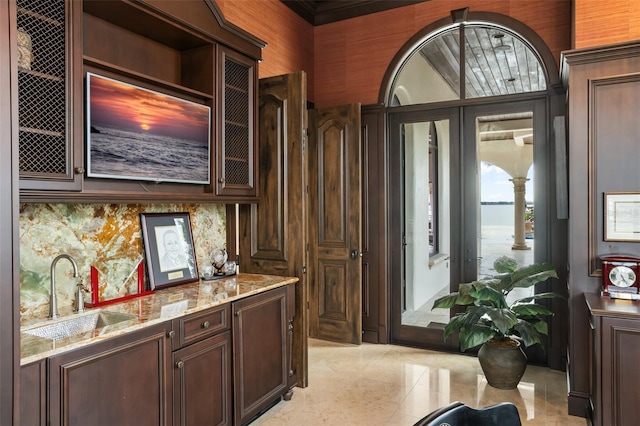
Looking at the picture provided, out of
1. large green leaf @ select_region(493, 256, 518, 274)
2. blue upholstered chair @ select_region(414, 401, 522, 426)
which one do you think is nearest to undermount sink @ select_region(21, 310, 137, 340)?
blue upholstered chair @ select_region(414, 401, 522, 426)

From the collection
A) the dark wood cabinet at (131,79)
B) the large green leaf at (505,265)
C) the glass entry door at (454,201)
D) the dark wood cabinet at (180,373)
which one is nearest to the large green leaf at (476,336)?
the large green leaf at (505,265)

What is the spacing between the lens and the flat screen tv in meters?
2.18

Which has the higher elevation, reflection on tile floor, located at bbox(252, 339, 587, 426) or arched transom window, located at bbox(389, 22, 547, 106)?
arched transom window, located at bbox(389, 22, 547, 106)

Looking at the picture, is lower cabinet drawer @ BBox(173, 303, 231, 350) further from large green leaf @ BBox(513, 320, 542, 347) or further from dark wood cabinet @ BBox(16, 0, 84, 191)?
large green leaf @ BBox(513, 320, 542, 347)

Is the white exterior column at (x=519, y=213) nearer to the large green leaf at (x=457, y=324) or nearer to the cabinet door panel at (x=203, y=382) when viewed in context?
the large green leaf at (x=457, y=324)

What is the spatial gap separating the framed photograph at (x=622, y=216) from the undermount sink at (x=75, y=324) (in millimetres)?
3048

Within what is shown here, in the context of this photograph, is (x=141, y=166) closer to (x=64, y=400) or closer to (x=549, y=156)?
(x=64, y=400)

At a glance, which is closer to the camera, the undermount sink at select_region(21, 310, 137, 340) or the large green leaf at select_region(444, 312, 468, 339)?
the undermount sink at select_region(21, 310, 137, 340)

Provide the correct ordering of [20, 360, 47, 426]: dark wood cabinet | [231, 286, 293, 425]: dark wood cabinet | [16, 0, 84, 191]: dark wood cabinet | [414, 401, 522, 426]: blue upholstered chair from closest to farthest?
[414, 401, 522, 426]: blue upholstered chair, [20, 360, 47, 426]: dark wood cabinet, [16, 0, 84, 191]: dark wood cabinet, [231, 286, 293, 425]: dark wood cabinet

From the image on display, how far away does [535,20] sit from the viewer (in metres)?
3.89

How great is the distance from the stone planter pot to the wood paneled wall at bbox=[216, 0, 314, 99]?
10.3 feet

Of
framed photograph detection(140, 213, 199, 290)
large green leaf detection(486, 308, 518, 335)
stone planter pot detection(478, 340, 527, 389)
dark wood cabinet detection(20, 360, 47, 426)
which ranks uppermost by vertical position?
framed photograph detection(140, 213, 199, 290)

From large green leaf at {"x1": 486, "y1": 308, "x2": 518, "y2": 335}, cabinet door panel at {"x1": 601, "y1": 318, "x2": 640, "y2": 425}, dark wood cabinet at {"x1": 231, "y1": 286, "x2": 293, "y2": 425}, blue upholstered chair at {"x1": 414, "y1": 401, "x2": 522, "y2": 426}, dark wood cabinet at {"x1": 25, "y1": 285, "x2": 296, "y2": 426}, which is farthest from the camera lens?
large green leaf at {"x1": 486, "y1": 308, "x2": 518, "y2": 335}

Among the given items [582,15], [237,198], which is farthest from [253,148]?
[582,15]
